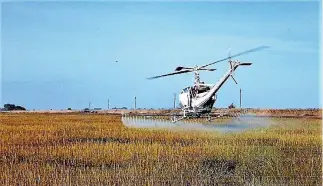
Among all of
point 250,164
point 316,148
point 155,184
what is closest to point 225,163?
point 250,164

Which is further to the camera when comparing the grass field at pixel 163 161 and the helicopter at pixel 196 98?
the helicopter at pixel 196 98

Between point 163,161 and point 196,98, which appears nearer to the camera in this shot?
point 163,161

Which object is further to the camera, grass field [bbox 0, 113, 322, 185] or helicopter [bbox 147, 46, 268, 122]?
helicopter [bbox 147, 46, 268, 122]

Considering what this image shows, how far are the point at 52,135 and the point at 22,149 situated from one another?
3.70m

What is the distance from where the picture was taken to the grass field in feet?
27.1

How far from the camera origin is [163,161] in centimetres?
984

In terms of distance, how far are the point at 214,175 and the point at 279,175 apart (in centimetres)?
95

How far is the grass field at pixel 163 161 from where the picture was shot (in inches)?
325

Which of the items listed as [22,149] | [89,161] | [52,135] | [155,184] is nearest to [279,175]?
[155,184]

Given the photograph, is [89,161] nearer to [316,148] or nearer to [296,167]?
[296,167]

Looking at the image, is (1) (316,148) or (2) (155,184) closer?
(2) (155,184)

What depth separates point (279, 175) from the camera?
340 inches

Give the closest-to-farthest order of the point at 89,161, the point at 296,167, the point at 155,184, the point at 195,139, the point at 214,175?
the point at 155,184
the point at 214,175
the point at 296,167
the point at 89,161
the point at 195,139

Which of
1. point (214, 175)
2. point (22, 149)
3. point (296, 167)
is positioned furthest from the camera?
point (22, 149)
